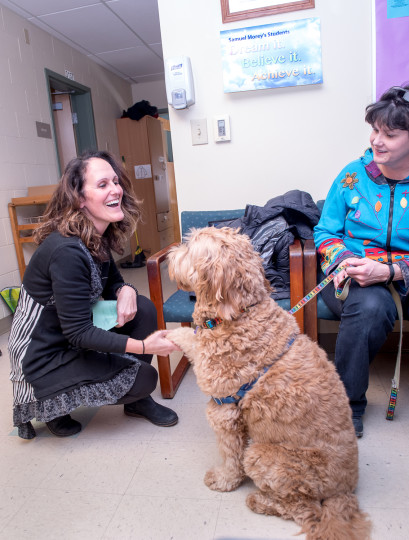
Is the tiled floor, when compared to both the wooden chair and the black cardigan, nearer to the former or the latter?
the wooden chair

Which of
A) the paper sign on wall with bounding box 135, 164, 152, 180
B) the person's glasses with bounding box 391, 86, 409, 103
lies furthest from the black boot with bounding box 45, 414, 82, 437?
the paper sign on wall with bounding box 135, 164, 152, 180

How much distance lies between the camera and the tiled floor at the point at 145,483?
130 cm

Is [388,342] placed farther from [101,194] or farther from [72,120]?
[72,120]

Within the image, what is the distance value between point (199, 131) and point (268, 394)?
1857 millimetres

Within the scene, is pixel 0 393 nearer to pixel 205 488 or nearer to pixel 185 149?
pixel 205 488

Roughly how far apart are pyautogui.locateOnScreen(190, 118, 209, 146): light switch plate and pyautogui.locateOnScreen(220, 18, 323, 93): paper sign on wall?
0.27m

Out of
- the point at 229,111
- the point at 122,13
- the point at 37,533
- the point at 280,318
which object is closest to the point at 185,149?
the point at 229,111

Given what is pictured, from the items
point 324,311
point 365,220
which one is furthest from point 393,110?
point 324,311

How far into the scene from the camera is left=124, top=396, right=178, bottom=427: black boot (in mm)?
1879

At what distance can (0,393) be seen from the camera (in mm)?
2293

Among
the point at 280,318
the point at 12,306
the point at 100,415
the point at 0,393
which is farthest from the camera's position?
the point at 12,306

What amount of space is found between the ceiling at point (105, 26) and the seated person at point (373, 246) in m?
3.22

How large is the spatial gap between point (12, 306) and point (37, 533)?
2.42m

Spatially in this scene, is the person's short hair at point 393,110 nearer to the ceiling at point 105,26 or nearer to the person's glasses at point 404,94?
the person's glasses at point 404,94
